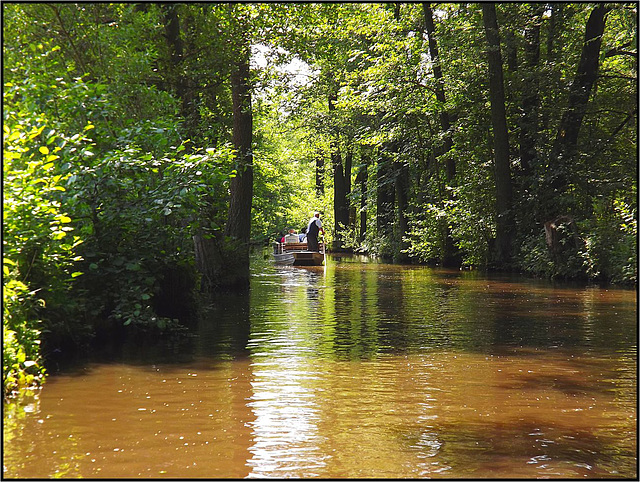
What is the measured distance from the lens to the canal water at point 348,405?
16.8ft

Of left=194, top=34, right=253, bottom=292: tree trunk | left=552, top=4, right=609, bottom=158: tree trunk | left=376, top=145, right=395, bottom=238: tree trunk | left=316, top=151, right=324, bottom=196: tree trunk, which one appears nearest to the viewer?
left=194, top=34, right=253, bottom=292: tree trunk

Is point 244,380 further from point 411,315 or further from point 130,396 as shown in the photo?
point 411,315

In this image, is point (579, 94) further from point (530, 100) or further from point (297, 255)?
point (297, 255)

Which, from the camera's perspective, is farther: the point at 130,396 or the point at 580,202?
the point at 580,202

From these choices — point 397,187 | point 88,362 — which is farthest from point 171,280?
point 397,187

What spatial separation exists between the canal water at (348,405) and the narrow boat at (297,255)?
69.2 feet

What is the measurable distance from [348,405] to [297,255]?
2732cm

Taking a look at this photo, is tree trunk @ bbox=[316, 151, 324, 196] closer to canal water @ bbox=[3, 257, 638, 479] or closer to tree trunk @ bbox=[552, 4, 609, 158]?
tree trunk @ bbox=[552, 4, 609, 158]

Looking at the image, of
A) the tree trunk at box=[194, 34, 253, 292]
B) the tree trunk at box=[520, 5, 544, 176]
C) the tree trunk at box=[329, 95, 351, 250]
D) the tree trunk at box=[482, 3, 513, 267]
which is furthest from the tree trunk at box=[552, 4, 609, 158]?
the tree trunk at box=[329, 95, 351, 250]

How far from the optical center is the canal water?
512 cm

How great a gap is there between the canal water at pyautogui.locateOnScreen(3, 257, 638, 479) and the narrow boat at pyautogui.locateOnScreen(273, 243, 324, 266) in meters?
21.1

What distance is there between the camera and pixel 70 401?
6.70 metres

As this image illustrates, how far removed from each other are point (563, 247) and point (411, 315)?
1132 cm

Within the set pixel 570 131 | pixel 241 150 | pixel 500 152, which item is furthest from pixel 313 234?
pixel 241 150
